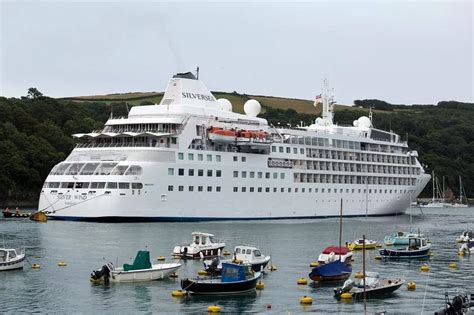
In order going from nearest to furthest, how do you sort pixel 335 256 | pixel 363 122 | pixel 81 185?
pixel 335 256 → pixel 81 185 → pixel 363 122

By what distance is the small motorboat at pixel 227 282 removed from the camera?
4378cm

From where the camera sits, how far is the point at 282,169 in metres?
103

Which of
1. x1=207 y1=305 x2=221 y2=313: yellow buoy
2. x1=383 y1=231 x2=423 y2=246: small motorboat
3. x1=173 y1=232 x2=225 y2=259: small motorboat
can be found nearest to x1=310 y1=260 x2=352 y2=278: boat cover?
x1=207 y1=305 x2=221 y2=313: yellow buoy

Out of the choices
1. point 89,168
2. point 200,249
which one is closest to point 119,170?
point 89,168

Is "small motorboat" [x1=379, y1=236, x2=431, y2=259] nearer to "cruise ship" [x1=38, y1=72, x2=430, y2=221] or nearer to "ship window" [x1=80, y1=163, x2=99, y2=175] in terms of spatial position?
"cruise ship" [x1=38, y1=72, x2=430, y2=221]

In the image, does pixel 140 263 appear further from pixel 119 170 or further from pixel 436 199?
pixel 436 199

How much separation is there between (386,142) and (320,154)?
17453 mm

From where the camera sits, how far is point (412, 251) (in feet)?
206

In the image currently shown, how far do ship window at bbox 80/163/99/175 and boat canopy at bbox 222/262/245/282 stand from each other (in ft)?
141

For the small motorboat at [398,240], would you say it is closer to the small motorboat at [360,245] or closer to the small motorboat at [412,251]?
the small motorboat at [360,245]

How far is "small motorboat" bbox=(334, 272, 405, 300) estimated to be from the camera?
43969 mm

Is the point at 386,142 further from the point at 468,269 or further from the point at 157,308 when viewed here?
the point at 157,308

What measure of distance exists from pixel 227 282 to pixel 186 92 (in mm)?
55634

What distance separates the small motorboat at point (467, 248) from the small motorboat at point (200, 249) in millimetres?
20591
